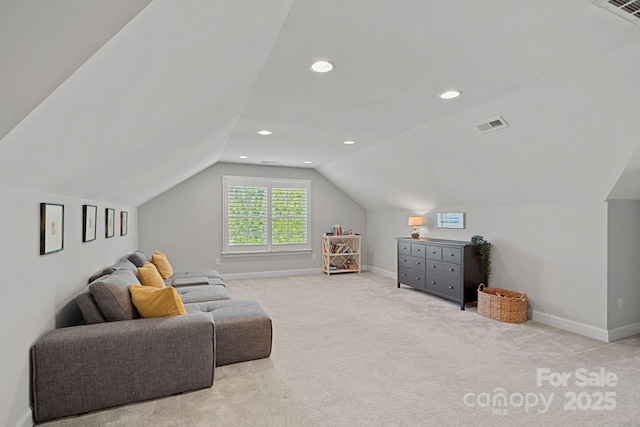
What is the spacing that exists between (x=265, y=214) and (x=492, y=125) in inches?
188

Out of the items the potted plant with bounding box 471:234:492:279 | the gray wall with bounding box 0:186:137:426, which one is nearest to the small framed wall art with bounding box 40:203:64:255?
the gray wall with bounding box 0:186:137:426

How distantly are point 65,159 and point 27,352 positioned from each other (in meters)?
1.17

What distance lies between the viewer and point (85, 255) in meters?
2.96

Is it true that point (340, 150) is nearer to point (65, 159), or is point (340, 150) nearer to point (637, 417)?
point (65, 159)

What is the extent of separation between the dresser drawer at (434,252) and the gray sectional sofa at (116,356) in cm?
343

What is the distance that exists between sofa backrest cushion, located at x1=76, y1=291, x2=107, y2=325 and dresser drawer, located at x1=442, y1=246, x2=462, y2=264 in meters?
4.19

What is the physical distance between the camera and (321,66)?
2.48 metres

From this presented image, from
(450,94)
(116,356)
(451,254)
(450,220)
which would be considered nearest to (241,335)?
(116,356)

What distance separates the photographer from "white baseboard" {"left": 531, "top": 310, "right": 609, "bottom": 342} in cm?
338

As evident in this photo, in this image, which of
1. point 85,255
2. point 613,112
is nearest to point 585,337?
point 613,112

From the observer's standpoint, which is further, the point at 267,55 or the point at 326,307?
the point at 326,307

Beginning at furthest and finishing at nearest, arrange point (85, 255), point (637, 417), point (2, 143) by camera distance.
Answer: point (85, 255), point (637, 417), point (2, 143)

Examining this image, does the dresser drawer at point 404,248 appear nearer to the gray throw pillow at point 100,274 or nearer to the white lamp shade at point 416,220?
the white lamp shade at point 416,220

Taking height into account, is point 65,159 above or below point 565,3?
below
